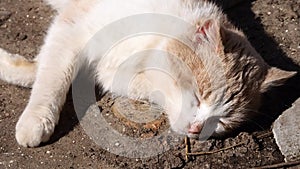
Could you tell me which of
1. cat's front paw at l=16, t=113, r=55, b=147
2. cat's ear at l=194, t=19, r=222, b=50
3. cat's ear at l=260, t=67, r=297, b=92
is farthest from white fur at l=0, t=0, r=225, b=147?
cat's ear at l=260, t=67, r=297, b=92

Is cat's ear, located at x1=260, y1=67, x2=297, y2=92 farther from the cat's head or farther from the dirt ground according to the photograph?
the dirt ground

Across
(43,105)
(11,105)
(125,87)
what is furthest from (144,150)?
(11,105)

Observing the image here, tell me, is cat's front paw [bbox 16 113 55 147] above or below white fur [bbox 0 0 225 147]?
below

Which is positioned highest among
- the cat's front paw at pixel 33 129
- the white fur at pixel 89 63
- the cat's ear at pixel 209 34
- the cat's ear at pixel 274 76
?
the cat's ear at pixel 209 34

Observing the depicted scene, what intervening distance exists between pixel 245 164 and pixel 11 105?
1.12m

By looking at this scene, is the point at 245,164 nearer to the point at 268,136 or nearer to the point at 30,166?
the point at 268,136

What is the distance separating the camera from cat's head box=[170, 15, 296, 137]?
252cm

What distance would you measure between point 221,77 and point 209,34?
193 millimetres

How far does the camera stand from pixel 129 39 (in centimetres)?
275

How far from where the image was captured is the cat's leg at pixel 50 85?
2.61 metres

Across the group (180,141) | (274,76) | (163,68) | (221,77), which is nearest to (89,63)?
(163,68)

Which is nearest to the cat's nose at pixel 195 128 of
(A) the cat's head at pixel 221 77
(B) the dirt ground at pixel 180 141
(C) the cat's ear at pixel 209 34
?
(A) the cat's head at pixel 221 77

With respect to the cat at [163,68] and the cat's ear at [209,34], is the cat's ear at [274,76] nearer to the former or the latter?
the cat at [163,68]

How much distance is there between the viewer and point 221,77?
254cm
